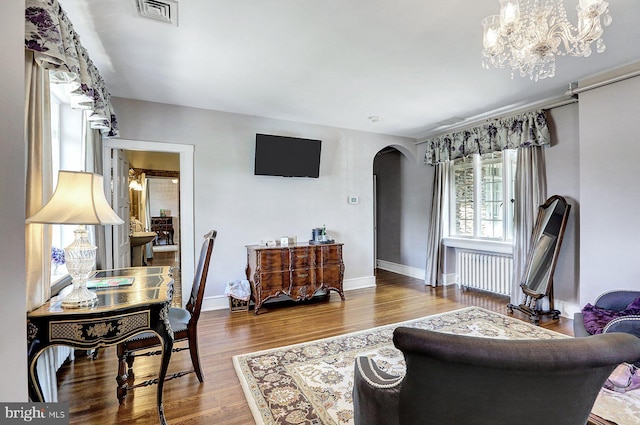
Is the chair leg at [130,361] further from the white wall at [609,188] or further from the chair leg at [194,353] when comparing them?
the white wall at [609,188]

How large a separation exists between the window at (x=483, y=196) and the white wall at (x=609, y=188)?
115 cm

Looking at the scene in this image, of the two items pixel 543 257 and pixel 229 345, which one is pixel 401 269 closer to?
pixel 543 257

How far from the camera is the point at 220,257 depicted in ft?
13.0

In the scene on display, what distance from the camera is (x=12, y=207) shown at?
3.34ft

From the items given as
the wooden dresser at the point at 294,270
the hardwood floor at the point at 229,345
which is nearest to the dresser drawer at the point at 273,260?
the wooden dresser at the point at 294,270

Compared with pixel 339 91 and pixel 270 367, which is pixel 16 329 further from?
pixel 339 91

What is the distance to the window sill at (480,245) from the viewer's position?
4.23 m

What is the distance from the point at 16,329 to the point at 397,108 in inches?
156

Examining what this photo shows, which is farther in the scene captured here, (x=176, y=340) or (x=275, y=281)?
(x=275, y=281)

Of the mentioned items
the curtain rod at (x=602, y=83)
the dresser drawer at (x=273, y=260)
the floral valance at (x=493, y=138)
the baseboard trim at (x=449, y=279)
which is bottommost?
the baseboard trim at (x=449, y=279)

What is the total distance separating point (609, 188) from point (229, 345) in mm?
4026

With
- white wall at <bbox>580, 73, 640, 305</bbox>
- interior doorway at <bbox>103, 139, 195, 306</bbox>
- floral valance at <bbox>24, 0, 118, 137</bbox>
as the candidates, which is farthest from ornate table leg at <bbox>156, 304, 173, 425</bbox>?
white wall at <bbox>580, 73, 640, 305</bbox>

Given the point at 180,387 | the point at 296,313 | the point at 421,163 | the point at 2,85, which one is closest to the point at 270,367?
the point at 180,387

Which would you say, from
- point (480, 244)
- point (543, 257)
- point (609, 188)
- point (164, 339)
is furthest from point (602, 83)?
point (164, 339)
